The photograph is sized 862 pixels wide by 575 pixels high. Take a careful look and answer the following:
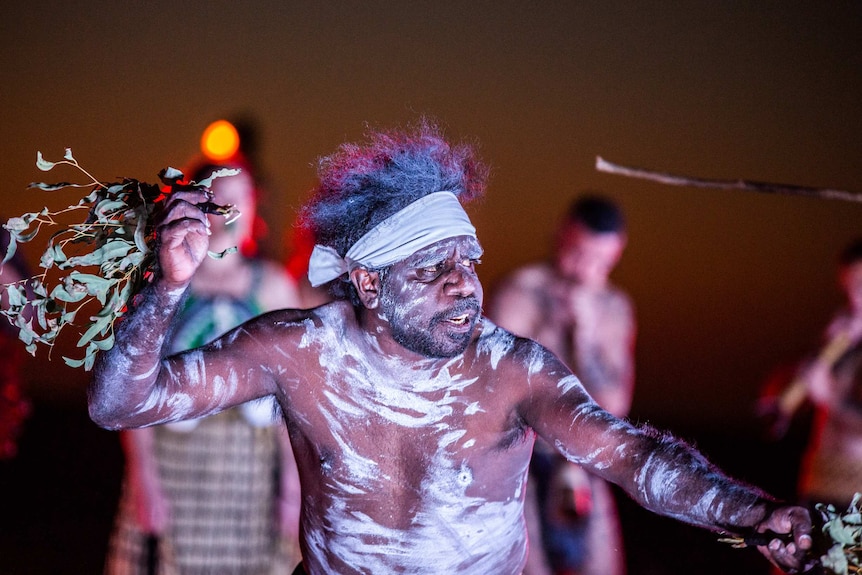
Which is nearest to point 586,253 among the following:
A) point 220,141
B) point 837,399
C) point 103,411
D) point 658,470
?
point 837,399

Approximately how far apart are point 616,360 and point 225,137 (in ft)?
7.08

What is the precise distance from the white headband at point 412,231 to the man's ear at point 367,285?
3 centimetres

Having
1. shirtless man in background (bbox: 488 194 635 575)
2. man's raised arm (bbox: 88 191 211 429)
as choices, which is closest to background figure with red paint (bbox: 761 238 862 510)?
shirtless man in background (bbox: 488 194 635 575)

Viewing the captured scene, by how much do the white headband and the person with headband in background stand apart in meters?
1.36

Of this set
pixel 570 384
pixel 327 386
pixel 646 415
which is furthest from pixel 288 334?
pixel 646 415

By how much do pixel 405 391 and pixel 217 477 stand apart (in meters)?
1.55

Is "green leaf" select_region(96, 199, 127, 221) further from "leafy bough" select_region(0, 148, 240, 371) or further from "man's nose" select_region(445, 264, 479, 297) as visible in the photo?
"man's nose" select_region(445, 264, 479, 297)

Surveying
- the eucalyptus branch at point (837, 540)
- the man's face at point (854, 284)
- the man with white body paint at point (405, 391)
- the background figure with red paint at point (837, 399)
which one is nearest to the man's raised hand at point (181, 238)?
the man with white body paint at point (405, 391)

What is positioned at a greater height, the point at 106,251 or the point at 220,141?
the point at 220,141

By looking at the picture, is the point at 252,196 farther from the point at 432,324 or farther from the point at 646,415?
the point at 646,415

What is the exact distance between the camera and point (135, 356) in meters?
2.21

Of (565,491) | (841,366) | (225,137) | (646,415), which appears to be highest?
(225,137)

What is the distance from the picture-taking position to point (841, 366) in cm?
467

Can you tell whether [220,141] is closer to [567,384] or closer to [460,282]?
[460,282]
